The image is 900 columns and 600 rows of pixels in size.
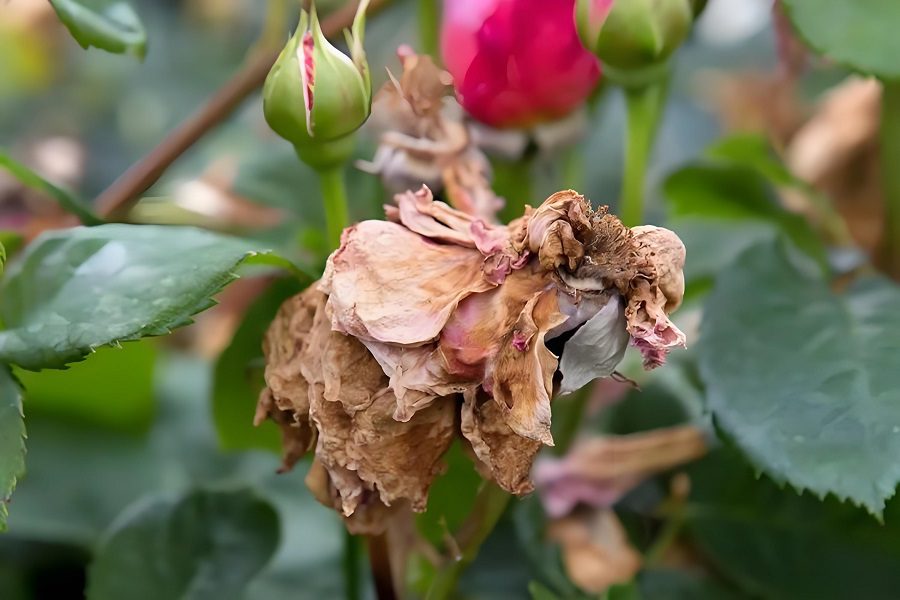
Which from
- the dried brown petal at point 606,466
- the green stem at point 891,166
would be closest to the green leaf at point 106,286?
the dried brown petal at point 606,466

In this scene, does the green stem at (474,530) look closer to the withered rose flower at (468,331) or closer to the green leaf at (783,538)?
the withered rose flower at (468,331)

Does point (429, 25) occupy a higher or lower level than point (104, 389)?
higher

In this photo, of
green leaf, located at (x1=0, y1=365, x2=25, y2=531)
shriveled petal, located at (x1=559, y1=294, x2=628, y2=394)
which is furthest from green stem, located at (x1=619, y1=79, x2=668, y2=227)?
green leaf, located at (x1=0, y1=365, x2=25, y2=531)

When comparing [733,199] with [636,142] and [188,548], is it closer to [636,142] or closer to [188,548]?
[636,142]

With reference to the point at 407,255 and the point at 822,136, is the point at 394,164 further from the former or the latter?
the point at 822,136

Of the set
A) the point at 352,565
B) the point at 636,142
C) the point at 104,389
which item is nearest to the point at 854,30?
the point at 636,142

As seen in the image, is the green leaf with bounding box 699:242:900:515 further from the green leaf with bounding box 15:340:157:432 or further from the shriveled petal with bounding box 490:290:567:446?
the green leaf with bounding box 15:340:157:432
